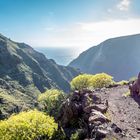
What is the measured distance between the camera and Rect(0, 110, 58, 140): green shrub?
57531mm

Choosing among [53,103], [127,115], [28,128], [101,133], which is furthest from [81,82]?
[101,133]

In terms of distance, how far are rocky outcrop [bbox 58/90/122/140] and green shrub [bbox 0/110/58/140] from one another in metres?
3.22

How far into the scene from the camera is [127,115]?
5412cm

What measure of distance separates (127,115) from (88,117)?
687 cm

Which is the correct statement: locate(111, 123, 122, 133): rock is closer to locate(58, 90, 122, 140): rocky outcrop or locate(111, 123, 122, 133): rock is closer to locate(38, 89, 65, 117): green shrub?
locate(58, 90, 122, 140): rocky outcrop

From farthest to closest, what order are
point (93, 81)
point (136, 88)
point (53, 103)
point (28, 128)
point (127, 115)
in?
point (93, 81) < point (53, 103) < point (136, 88) < point (28, 128) < point (127, 115)

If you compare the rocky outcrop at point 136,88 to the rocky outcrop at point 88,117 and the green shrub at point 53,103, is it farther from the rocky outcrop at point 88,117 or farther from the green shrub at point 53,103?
the green shrub at point 53,103

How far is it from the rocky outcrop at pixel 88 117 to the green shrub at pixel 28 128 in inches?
127

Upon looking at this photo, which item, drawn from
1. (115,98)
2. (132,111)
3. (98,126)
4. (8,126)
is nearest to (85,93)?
(115,98)

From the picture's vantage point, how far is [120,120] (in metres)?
49.8

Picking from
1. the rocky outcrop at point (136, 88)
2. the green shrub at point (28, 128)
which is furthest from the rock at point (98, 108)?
the rocky outcrop at point (136, 88)

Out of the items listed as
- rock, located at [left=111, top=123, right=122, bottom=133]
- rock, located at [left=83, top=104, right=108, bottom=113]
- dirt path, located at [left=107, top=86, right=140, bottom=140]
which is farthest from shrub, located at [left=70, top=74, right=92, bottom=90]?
rock, located at [left=111, top=123, right=122, bottom=133]

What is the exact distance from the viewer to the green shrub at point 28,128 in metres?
57.5

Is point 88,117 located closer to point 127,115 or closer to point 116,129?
point 127,115
